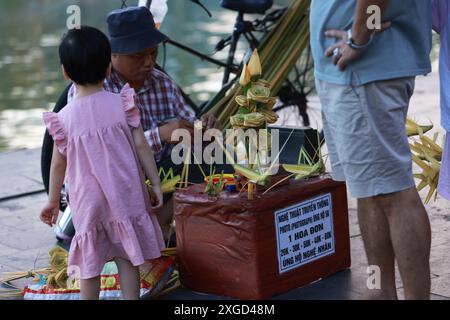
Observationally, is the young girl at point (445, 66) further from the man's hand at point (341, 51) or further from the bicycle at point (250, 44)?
the bicycle at point (250, 44)

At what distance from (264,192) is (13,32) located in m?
9.55

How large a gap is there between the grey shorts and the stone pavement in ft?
2.25

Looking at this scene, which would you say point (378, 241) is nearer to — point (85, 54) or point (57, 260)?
point (85, 54)

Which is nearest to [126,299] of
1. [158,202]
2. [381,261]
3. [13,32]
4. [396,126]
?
[158,202]

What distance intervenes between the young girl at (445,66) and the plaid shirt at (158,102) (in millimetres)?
1214

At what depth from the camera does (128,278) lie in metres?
3.65

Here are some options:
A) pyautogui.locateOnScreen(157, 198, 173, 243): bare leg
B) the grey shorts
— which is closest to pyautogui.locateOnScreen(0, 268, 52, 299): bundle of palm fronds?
pyautogui.locateOnScreen(157, 198, 173, 243): bare leg

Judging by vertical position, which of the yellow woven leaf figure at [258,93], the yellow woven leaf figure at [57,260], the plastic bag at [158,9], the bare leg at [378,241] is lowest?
the yellow woven leaf figure at [57,260]

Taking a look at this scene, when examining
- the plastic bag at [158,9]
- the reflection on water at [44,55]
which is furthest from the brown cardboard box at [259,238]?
the reflection on water at [44,55]

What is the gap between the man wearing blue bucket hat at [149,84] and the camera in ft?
13.6

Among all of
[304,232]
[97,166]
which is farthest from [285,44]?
[97,166]

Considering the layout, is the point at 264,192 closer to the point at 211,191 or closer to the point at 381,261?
the point at 211,191

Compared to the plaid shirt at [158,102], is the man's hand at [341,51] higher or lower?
higher

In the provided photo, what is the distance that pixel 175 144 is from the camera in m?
4.34
